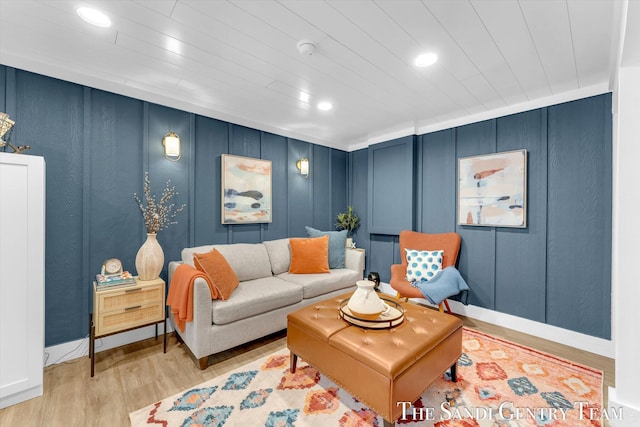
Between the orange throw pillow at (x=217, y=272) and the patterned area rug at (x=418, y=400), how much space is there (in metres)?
0.65

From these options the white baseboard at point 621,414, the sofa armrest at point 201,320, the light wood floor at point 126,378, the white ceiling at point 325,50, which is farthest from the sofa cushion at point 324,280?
the white baseboard at point 621,414

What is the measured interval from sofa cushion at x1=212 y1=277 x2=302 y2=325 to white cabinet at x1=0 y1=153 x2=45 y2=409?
1.15 meters

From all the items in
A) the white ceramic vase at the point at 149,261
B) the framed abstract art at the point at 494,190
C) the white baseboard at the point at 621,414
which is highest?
the framed abstract art at the point at 494,190

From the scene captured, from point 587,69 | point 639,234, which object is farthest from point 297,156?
point 639,234

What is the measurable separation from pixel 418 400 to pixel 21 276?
278 cm

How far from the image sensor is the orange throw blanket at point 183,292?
221cm

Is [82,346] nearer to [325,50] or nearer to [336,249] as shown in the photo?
[336,249]

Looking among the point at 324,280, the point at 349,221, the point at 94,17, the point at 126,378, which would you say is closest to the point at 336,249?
the point at 324,280

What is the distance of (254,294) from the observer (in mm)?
2537

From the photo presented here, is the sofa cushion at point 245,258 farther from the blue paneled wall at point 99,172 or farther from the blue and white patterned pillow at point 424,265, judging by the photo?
the blue and white patterned pillow at point 424,265

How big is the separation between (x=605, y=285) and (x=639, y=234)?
4.87 feet

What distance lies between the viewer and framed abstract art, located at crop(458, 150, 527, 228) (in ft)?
9.53

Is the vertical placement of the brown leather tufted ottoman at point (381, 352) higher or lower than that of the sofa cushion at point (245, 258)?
lower

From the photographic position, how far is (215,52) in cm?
201
